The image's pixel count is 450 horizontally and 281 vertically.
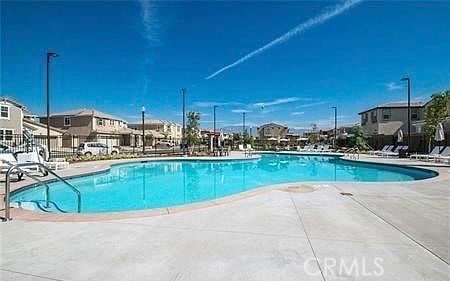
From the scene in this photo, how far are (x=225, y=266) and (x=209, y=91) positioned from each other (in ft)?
139

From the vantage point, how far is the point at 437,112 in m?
25.3

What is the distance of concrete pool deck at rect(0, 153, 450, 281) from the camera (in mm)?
3281

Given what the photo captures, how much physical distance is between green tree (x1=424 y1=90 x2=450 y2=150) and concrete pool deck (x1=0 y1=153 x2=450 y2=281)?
22278 mm

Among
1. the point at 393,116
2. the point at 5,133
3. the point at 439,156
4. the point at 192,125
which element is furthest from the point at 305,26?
the point at 5,133

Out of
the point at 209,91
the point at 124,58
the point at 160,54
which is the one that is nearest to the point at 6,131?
the point at 124,58

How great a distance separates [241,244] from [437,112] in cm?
2744

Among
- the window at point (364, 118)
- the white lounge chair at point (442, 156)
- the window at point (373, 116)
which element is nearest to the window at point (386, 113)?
the window at point (373, 116)

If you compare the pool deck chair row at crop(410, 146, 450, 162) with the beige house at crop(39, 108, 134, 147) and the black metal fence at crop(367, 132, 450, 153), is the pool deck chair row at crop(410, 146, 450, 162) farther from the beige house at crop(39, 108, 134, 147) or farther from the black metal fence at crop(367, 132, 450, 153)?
the beige house at crop(39, 108, 134, 147)

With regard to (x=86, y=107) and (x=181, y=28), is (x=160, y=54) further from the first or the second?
(x=86, y=107)

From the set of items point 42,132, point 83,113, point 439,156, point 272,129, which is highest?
point 83,113

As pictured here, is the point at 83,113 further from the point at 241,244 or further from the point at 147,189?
the point at 241,244

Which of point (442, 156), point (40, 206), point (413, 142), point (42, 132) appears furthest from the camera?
point (42, 132)

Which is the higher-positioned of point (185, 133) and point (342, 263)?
point (185, 133)

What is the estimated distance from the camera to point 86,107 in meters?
45.2
